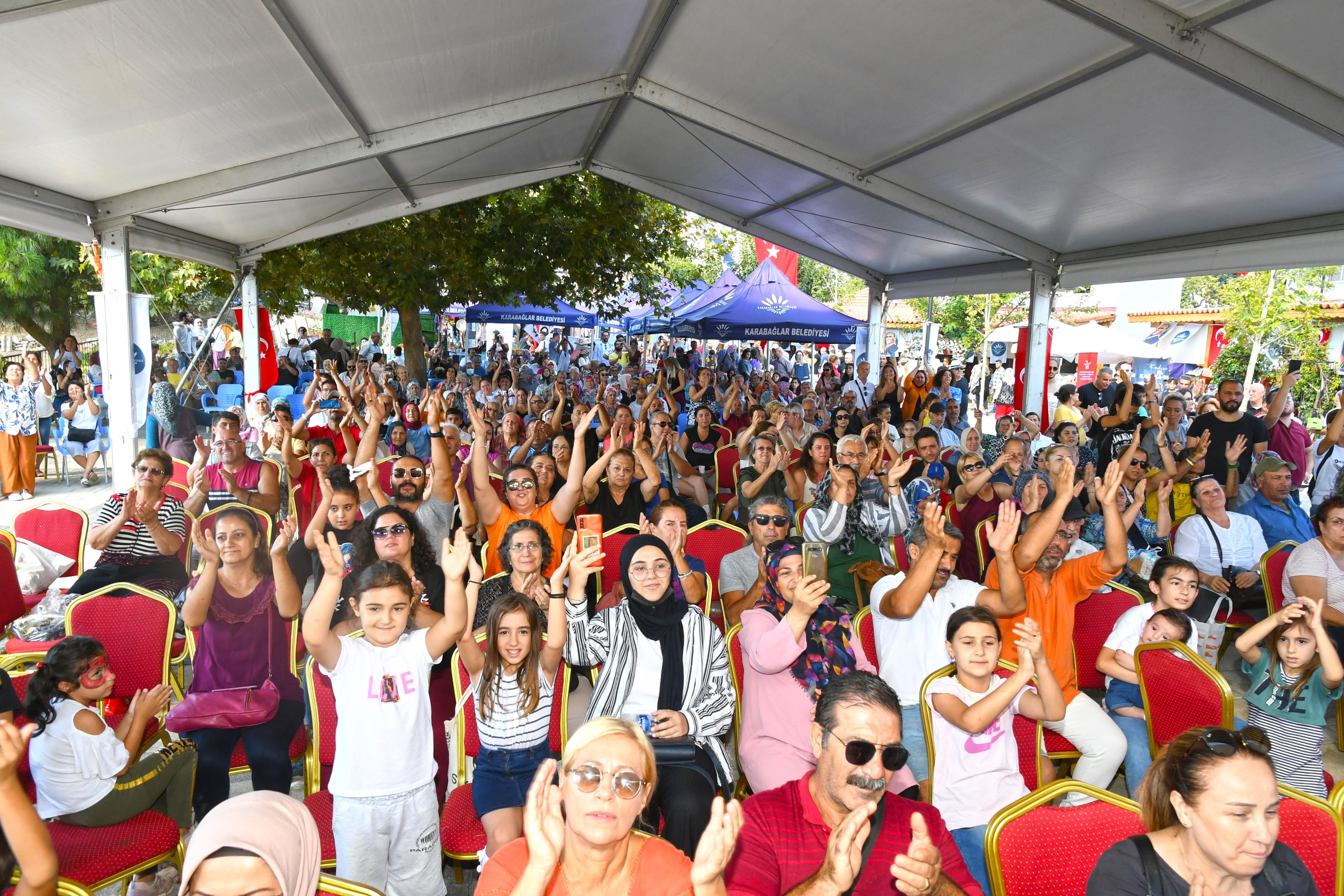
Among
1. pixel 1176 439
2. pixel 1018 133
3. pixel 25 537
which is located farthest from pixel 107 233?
pixel 1176 439

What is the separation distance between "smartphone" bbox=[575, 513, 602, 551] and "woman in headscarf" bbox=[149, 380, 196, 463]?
5907mm

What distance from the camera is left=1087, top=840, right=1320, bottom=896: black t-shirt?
189 centimetres

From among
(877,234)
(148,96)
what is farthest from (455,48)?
(877,234)

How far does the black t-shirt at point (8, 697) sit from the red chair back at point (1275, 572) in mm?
5719

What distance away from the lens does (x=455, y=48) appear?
5.96 m

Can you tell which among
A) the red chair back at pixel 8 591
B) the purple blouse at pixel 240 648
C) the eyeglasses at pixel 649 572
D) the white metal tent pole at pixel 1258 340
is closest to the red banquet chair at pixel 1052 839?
the eyeglasses at pixel 649 572

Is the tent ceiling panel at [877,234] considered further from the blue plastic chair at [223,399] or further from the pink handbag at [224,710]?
the blue plastic chair at [223,399]

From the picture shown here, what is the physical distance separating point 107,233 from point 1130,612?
8654 mm

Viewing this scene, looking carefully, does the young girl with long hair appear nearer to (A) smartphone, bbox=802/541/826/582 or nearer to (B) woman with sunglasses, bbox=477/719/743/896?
(A) smartphone, bbox=802/541/826/582

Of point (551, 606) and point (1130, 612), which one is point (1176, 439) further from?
point (551, 606)

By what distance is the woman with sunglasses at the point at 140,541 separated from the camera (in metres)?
4.12

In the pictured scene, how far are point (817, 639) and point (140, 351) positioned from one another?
23.9 ft

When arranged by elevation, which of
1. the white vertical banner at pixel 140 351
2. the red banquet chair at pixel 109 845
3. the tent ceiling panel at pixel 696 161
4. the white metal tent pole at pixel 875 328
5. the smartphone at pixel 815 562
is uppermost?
the tent ceiling panel at pixel 696 161

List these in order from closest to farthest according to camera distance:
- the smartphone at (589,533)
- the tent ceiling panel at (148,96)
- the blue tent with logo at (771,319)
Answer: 1. the smartphone at (589,533)
2. the tent ceiling panel at (148,96)
3. the blue tent with logo at (771,319)
